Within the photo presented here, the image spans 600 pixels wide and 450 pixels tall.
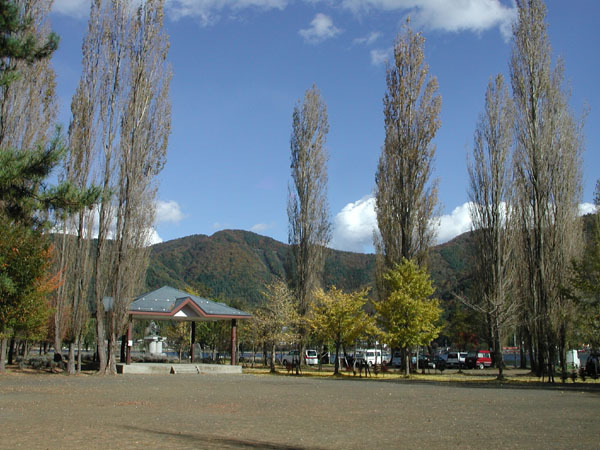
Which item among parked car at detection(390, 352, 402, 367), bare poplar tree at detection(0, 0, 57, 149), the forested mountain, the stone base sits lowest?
parked car at detection(390, 352, 402, 367)

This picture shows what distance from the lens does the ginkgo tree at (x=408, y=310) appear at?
26.7 metres

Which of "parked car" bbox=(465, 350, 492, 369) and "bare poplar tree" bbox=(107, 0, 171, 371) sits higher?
"bare poplar tree" bbox=(107, 0, 171, 371)

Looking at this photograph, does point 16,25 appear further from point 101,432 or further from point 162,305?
point 162,305

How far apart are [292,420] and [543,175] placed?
19.4 metres

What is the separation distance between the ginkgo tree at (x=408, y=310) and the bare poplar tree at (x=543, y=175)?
15.7 feet

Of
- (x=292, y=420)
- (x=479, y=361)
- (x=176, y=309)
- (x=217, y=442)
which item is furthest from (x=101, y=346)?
(x=479, y=361)

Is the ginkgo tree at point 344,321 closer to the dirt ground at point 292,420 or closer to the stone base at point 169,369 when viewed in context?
the stone base at point 169,369

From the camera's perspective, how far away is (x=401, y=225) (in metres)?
29.8

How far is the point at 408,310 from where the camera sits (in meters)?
26.8

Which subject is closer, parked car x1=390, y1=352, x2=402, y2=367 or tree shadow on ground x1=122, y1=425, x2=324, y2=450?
tree shadow on ground x1=122, y1=425, x2=324, y2=450

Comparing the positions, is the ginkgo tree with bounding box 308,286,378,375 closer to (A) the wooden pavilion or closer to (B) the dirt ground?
(A) the wooden pavilion

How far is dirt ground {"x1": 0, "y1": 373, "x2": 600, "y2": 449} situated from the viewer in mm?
7699

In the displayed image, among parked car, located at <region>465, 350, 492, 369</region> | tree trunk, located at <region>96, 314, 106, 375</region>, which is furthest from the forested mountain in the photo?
tree trunk, located at <region>96, 314, 106, 375</region>

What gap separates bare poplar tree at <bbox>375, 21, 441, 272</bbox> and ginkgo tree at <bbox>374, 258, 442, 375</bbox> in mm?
2827
